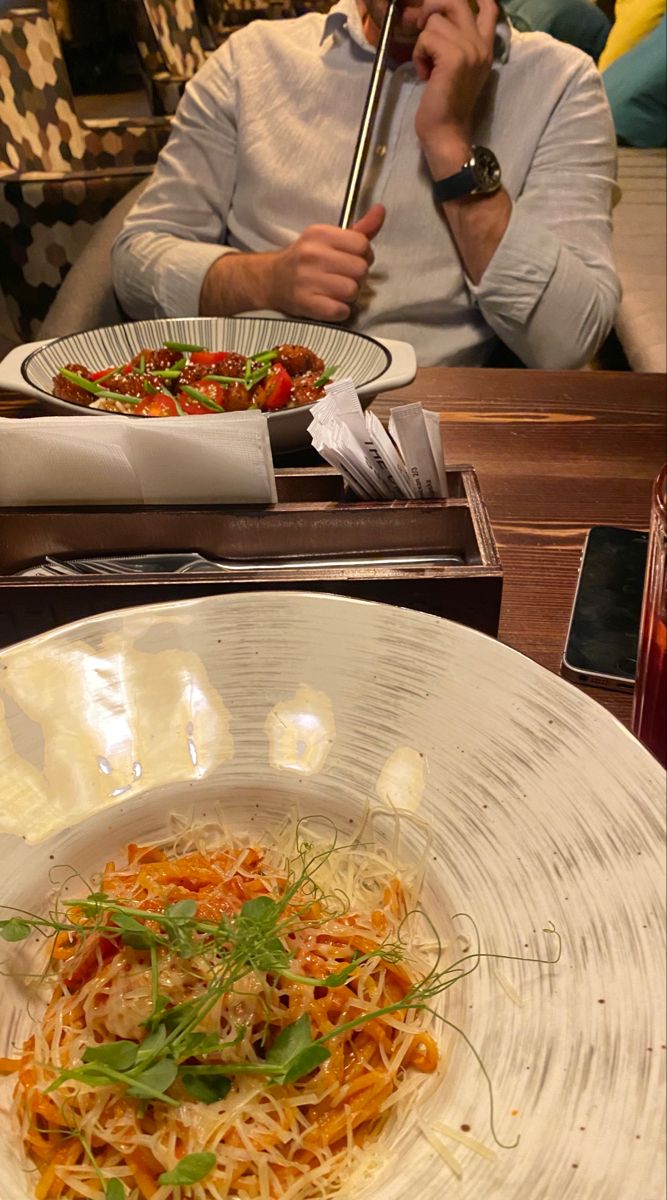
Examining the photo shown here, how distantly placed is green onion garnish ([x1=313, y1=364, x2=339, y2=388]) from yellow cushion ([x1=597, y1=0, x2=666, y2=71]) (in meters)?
4.01

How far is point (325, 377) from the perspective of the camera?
1354mm

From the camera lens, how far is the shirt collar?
2.05 metres

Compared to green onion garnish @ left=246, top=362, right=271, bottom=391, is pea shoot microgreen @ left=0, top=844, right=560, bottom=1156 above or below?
below

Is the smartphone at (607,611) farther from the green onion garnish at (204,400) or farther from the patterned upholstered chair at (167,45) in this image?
the patterned upholstered chair at (167,45)

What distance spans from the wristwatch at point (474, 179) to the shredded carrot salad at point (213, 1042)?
1.78 meters

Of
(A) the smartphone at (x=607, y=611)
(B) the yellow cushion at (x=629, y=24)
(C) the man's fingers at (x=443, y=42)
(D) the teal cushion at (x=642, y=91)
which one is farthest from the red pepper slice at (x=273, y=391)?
(B) the yellow cushion at (x=629, y=24)

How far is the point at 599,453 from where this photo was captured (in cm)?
136

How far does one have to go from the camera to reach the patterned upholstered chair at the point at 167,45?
4.22m

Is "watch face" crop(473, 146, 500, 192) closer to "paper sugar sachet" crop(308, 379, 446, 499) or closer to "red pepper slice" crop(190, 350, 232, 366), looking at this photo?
"red pepper slice" crop(190, 350, 232, 366)

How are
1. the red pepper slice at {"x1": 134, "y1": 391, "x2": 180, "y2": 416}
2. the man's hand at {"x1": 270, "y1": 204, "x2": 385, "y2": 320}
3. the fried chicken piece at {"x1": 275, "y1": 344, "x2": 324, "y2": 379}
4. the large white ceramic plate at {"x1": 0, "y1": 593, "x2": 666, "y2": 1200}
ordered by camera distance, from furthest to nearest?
the man's hand at {"x1": 270, "y1": 204, "x2": 385, "y2": 320} → the fried chicken piece at {"x1": 275, "y1": 344, "x2": 324, "y2": 379} → the red pepper slice at {"x1": 134, "y1": 391, "x2": 180, "y2": 416} → the large white ceramic plate at {"x1": 0, "y1": 593, "x2": 666, "y2": 1200}

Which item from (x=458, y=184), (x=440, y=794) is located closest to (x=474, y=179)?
(x=458, y=184)

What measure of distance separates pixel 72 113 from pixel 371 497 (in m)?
3.75

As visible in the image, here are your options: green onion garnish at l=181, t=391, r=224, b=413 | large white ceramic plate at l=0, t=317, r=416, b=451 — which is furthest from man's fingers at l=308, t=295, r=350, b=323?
green onion garnish at l=181, t=391, r=224, b=413

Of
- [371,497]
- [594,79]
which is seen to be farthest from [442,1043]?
[594,79]
